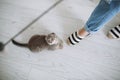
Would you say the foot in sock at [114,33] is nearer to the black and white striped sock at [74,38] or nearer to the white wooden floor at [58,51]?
the white wooden floor at [58,51]

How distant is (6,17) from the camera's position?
1.23 m

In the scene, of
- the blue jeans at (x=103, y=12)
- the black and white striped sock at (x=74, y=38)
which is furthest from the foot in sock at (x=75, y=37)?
the blue jeans at (x=103, y=12)

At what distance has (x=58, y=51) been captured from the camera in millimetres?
1124

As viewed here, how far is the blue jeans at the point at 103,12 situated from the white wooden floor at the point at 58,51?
0.24 m

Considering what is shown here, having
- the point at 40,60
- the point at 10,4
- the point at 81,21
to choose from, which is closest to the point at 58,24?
the point at 81,21

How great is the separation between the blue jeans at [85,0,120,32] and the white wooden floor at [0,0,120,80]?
24 centimetres

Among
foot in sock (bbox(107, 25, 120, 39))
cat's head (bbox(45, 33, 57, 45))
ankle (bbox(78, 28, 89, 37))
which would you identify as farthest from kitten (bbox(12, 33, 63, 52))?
foot in sock (bbox(107, 25, 120, 39))

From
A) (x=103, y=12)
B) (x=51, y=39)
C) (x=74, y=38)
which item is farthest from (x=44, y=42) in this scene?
(x=103, y=12)

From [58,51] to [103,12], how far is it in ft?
1.39

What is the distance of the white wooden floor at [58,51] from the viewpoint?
108 centimetres

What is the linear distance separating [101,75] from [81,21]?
37 centimetres

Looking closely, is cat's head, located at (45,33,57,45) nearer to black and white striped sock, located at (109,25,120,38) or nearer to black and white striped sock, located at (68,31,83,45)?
black and white striped sock, located at (68,31,83,45)

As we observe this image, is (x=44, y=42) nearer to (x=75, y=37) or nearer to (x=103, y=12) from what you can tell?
(x=75, y=37)

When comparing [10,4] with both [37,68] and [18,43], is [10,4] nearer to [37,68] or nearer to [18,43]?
[18,43]
